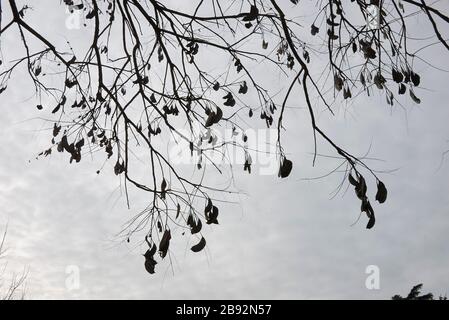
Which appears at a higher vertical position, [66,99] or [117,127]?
[66,99]

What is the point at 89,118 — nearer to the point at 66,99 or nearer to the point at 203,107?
the point at 66,99

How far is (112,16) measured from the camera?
10.3ft

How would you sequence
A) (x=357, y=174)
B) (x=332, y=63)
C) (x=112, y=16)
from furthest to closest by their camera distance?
1. (x=112, y=16)
2. (x=332, y=63)
3. (x=357, y=174)

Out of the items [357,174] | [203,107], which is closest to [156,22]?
[203,107]

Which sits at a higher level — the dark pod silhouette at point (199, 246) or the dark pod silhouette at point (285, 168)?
the dark pod silhouette at point (285, 168)

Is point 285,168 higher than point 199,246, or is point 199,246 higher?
point 285,168

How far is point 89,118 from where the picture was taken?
332 centimetres

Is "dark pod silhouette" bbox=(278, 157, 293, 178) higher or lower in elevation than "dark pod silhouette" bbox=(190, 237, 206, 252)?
higher

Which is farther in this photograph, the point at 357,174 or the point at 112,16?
the point at 112,16
